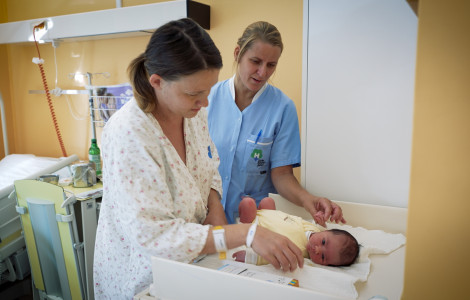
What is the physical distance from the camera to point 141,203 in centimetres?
92

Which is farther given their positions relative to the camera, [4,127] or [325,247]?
[4,127]

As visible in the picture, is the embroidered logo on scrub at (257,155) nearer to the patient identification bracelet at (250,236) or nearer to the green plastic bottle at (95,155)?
the patient identification bracelet at (250,236)

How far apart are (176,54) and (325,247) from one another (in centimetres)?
85

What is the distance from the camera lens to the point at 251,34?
155cm

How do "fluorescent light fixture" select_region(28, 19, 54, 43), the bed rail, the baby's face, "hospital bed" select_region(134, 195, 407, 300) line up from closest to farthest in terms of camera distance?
1. "hospital bed" select_region(134, 195, 407, 300)
2. the baby's face
3. "fluorescent light fixture" select_region(28, 19, 54, 43)
4. the bed rail

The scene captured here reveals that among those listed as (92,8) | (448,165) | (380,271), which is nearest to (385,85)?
(380,271)

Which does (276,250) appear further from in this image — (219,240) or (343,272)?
(343,272)

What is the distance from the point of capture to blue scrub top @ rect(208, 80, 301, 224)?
170cm

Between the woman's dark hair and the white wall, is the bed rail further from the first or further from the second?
the white wall

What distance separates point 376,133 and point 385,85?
0.61ft

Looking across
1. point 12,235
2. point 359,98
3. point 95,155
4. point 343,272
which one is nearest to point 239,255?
point 343,272

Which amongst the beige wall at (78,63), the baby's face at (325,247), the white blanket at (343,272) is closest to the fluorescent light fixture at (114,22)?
the beige wall at (78,63)

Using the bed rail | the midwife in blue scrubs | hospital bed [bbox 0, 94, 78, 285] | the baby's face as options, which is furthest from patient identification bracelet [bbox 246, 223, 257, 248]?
the bed rail

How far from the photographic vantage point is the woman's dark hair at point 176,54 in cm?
96
